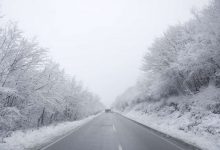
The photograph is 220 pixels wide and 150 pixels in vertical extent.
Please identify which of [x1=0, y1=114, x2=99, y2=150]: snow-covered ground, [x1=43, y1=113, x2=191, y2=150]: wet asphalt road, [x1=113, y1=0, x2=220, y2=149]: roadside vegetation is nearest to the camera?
[x1=0, y1=114, x2=99, y2=150]: snow-covered ground

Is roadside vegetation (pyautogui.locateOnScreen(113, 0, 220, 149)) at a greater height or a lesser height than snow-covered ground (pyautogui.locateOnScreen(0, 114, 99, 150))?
greater

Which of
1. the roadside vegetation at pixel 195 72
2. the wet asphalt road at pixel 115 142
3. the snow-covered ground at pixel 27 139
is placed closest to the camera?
the snow-covered ground at pixel 27 139

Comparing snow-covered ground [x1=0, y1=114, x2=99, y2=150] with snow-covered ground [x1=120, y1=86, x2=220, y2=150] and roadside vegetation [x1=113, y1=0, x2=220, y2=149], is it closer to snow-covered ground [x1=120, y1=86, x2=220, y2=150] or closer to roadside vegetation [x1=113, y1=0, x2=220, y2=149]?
snow-covered ground [x1=120, y1=86, x2=220, y2=150]

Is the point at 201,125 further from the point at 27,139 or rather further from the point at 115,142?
the point at 27,139

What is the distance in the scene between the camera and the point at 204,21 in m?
15.7

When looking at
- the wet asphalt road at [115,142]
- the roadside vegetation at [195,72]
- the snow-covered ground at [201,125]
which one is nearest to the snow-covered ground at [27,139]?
the wet asphalt road at [115,142]

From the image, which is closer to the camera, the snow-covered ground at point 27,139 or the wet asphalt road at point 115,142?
the snow-covered ground at point 27,139

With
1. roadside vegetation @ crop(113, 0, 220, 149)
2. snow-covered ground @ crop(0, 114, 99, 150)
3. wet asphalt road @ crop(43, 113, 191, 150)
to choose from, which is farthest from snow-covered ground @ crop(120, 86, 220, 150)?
snow-covered ground @ crop(0, 114, 99, 150)

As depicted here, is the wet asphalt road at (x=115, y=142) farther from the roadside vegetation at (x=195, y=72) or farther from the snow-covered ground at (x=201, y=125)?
the roadside vegetation at (x=195, y=72)

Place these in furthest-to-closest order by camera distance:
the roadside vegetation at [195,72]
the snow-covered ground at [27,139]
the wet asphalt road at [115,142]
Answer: the roadside vegetation at [195,72]
the wet asphalt road at [115,142]
the snow-covered ground at [27,139]

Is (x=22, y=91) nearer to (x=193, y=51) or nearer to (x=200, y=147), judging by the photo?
(x=200, y=147)

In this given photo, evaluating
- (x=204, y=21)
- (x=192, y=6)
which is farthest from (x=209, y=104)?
(x=192, y=6)

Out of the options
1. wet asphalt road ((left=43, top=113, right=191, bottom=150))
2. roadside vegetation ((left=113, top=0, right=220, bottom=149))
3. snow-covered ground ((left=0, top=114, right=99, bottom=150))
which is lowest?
wet asphalt road ((left=43, top=113, right=191, bottom=150))

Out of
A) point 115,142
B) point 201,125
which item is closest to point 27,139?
point 115,142
